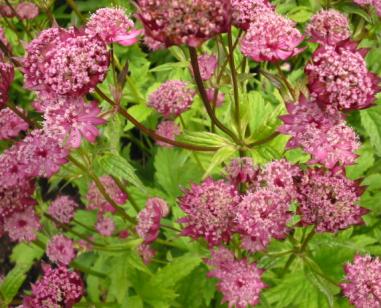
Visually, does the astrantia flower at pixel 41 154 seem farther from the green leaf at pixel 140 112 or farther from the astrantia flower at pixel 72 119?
the green leaf at pixel 140 112

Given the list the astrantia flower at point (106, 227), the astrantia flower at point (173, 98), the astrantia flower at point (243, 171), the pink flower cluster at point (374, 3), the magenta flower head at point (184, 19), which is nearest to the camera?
the magenta flower head at point (184, 19)

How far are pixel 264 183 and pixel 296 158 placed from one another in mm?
823

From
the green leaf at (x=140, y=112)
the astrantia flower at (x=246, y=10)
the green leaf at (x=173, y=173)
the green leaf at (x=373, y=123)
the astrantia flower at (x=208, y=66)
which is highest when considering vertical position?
the astrantia flower at (x=246, y=10)

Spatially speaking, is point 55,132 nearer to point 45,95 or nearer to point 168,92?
point 45,95

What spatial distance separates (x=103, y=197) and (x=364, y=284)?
4.64 ft

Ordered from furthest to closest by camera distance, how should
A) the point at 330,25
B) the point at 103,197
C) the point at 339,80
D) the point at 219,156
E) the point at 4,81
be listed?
1. the point at 103,197
2. the point at 330,25
3. the point at 219,156
4. the point at 4,81
5. the point at 339,80

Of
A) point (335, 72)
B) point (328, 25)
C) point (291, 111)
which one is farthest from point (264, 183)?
point (328, 25)

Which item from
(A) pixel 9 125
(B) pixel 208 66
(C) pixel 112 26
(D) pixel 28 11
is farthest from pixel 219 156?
(D) pixel 28 11

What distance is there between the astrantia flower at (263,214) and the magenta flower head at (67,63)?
0.61 m

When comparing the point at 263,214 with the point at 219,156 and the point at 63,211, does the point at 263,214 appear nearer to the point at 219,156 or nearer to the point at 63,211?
the point at 219,156

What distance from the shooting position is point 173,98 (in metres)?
2.29

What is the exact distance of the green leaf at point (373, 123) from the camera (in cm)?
229

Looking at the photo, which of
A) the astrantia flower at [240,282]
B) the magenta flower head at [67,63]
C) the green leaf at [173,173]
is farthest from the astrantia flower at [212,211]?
the green leaf at [173,173]

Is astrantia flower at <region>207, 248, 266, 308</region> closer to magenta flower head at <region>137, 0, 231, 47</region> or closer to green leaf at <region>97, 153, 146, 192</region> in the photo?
green leaf at <region>97, 153, 146, 192</region>
